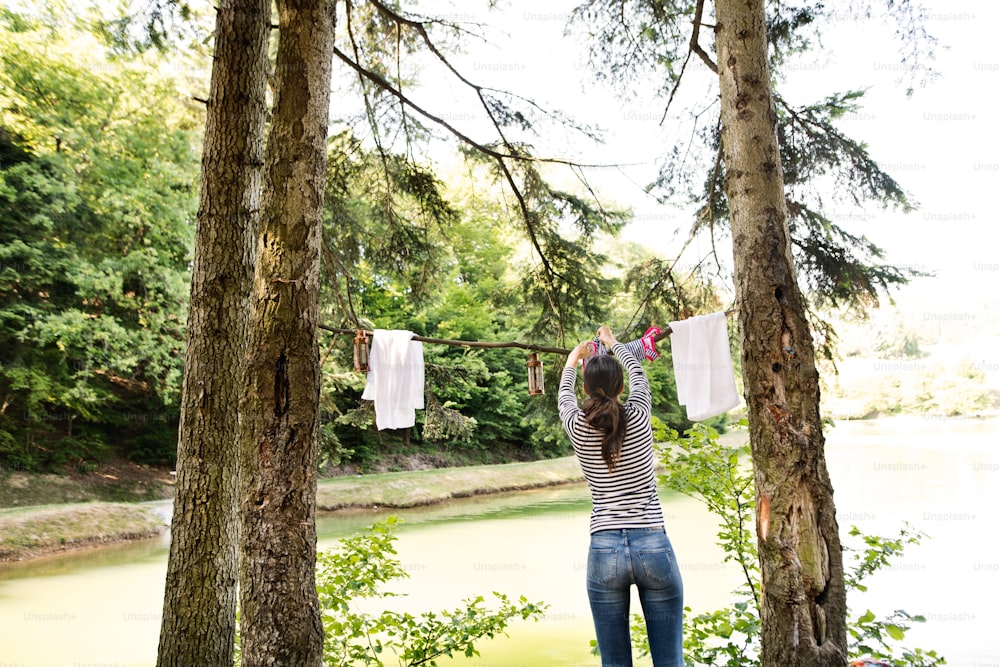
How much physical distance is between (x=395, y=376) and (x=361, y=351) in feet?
0.75

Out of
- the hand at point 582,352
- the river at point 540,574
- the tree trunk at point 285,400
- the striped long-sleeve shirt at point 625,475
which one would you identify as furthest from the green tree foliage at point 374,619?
the striped long-sleeve shirt at point 625,475

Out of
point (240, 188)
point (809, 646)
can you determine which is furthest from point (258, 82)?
point (809, 646)

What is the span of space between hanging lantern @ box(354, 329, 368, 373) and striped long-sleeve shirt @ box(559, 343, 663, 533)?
147 cm

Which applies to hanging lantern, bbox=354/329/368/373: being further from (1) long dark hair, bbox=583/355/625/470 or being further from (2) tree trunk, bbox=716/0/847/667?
(2) tree trunk, bbox=716/0/847/667

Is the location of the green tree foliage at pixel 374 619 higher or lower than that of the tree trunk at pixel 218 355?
lower

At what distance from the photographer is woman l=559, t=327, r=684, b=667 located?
1.96 m

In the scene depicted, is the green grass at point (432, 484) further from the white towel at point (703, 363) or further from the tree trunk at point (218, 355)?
the white towel at point (703, 363)

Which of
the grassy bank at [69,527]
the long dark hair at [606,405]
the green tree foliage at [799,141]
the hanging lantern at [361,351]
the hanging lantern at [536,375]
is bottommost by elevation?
the grassy bank at [69,527]

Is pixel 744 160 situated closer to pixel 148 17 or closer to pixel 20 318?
pixel 148 17

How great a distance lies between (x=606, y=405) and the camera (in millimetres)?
2027

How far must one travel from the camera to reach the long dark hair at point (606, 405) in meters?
2.01

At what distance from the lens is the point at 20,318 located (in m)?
9.18

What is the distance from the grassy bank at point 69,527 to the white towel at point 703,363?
7.21m

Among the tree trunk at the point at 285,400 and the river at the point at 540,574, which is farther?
the river at the point at 540,574
